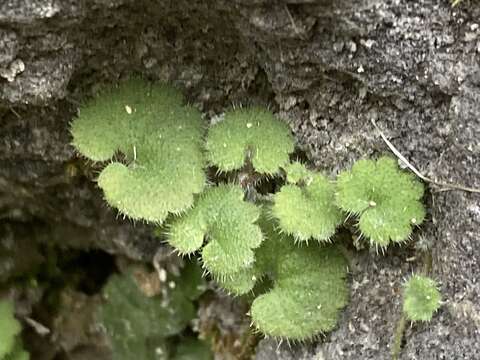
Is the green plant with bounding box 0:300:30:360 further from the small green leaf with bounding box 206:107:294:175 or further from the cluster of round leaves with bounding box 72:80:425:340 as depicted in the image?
the small green leaf with bounding box 206:107:294:175

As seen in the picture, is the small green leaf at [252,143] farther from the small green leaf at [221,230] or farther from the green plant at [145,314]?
the green plant at [145,314]

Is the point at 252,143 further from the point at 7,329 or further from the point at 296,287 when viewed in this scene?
the point at 7,329

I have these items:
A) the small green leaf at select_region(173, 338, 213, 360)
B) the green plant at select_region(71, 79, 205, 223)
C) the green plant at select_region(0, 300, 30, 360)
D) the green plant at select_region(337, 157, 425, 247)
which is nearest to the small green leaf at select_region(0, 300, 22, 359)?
the green plant at select_region(0, 300, 30, 360)

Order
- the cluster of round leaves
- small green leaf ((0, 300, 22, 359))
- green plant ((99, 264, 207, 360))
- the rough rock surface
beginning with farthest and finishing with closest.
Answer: green plant ((99, 264, 207, 360))
small green leaf ((0, 300, 22, 359))
the cluster of round leaves
the rough rock surface

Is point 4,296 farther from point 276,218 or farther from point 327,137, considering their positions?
point 327,137

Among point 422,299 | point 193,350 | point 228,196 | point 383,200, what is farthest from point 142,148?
point 193,350
